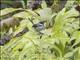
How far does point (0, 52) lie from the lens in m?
2.14

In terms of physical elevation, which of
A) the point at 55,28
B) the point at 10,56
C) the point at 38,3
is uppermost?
the point at 38,3

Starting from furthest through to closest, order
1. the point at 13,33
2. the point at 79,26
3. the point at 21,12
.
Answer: the point at 21,12 → the point at 13,33 → the point at 79,26

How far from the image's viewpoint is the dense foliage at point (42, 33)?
2.01m

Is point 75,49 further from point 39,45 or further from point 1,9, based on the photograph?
point 1,9

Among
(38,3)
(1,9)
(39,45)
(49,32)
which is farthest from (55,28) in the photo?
(1,9)

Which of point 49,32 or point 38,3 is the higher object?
point 38,3

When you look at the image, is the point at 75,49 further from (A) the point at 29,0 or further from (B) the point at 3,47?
(A) the point at 29,0

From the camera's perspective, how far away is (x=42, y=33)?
2186 mm

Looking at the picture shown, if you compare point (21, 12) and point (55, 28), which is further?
point (21, 12)

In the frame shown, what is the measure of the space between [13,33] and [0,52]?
0.22 meters

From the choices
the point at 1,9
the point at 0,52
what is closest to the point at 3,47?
the point at 0,52

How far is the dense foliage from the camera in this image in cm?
201

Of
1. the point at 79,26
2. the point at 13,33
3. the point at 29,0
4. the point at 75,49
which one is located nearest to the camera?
the point at 75,49

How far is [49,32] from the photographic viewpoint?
7.07 ft
